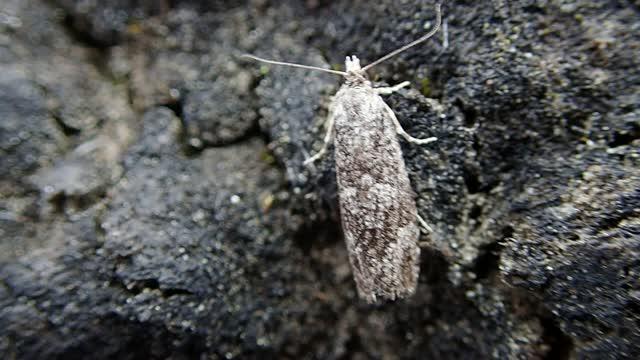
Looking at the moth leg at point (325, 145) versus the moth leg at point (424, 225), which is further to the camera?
the moth leg at point (325, 145)

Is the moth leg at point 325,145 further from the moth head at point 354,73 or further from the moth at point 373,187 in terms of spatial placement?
the moth head at point 354,73

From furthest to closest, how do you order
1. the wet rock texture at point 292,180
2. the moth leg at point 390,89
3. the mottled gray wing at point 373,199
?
the moth leg at point 390,89 → the mottled gray wing at point 373,199 → the wet rock texture at point 292,180

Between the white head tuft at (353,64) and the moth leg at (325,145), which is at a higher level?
the white head tuft at (353,64)

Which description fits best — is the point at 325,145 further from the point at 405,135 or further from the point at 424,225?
the point at 424,225

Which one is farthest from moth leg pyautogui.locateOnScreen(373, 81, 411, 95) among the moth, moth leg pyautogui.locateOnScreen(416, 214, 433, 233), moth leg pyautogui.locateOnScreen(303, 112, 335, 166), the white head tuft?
moth leg pyautogui.locateOnScreen(416, 214, 433, 233)

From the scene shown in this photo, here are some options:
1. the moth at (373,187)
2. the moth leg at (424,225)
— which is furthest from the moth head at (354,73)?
the moth leg at (424,225)

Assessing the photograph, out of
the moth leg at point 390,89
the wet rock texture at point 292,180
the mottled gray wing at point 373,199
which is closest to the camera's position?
the wet rock texture at point 292,180

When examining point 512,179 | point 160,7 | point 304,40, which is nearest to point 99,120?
point 160,7

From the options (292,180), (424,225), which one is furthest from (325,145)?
(424,225)
